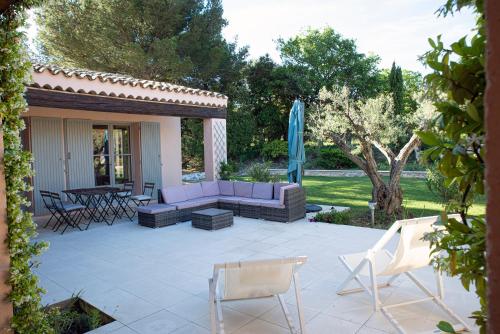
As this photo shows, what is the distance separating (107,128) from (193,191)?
11.6ft

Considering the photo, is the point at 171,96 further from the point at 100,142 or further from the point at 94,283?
the point at 94,283

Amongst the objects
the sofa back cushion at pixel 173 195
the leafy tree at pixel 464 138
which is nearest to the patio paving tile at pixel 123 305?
the leafy tree at pixel 464 138

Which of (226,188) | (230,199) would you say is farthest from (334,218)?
(226,188)

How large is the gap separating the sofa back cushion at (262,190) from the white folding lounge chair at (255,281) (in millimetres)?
5516

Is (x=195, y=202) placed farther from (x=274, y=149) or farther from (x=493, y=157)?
(x=274, y=149)

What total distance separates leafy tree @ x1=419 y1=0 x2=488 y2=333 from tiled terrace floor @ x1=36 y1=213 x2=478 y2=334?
2.63 m

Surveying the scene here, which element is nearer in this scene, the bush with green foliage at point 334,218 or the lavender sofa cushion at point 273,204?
the bush with green foliage at point 334,218

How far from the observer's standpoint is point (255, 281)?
3.36 metres

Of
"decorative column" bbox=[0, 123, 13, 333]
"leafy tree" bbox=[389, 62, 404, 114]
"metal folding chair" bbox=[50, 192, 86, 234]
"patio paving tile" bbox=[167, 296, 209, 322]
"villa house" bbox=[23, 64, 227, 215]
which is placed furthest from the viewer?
"leafy tree" bbox=[389, 62, 404, 114]

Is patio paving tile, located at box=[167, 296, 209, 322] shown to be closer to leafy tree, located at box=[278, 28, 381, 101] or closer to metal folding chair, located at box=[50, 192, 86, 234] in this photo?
metal folding chair, located at box=[50, 192, 86, 234]

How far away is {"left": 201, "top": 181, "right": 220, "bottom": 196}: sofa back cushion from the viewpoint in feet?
32.3

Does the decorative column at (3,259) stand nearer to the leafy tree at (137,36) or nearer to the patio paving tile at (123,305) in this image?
the patio paving tile at (123,305)

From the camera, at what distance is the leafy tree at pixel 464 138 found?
1079 millimetres

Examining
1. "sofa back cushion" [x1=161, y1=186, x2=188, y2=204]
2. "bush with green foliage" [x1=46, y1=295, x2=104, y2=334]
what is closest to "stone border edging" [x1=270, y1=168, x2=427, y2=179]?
"sofa back cushion" [x1=161, y1=186, x2=188, y2=204]
